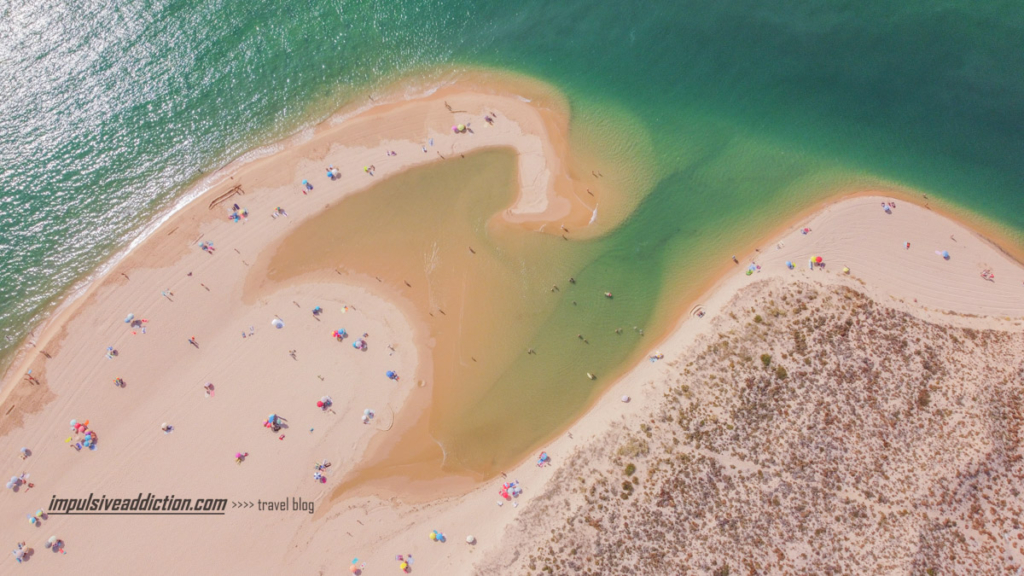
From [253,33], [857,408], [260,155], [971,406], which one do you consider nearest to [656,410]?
[857,408]

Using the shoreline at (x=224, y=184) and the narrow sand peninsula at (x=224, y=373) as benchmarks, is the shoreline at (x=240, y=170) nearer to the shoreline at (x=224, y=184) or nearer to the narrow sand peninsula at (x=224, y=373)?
the shoreline at (x=224, y=184)

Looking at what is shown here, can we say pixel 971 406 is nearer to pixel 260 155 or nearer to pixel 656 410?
pixel 656 410

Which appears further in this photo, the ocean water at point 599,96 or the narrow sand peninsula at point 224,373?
the ocean water at point 599,96

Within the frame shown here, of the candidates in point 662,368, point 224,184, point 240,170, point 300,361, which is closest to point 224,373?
point 300,361

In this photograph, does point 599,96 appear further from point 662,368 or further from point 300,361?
point 300,361

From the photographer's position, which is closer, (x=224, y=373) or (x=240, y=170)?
(x=224, y=373)

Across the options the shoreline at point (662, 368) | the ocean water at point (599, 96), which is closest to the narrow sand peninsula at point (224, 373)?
the ocean water at point (599, 96)

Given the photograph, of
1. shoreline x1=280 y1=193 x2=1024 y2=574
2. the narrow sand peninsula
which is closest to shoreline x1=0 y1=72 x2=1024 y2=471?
the narrow sand peninsula
